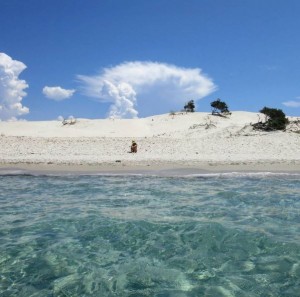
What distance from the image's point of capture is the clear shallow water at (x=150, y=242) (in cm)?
520

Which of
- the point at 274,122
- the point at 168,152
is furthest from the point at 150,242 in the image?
the point at 274,122

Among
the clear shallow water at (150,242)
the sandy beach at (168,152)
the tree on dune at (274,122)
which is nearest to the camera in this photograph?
the clear shallow water at (150,242)

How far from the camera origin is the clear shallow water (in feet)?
17.0

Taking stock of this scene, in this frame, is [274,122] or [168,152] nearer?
[168,152]

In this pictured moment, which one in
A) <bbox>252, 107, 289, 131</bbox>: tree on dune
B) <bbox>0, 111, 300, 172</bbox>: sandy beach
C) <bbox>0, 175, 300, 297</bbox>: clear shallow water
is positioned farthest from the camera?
<bbox>252, 107, 289, 131</bbox>: tree on dune

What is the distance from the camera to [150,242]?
700 cm

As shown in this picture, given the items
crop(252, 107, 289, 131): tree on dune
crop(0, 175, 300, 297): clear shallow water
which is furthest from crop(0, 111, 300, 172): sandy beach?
crop(0, 175, 300, 297): clear shallow water

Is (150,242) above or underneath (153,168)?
underneath

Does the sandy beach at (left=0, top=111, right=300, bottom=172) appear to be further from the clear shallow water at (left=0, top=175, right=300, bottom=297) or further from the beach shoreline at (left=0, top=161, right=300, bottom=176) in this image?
the clear shallow water at (left=0, top=175, right=300, bottom=297)

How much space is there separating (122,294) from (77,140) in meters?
24.1

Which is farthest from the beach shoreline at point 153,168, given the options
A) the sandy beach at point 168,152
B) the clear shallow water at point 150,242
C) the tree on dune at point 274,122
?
the tree on dune at point 274,122

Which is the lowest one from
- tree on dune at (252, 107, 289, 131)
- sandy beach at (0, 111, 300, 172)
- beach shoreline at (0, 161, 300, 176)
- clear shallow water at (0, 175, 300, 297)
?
clear shallow water at (0, 175, 300, 297)

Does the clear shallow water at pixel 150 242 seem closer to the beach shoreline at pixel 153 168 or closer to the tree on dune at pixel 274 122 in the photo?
the beach shoreline at pixel 153 168

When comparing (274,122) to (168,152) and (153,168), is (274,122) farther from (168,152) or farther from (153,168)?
(153,168)
